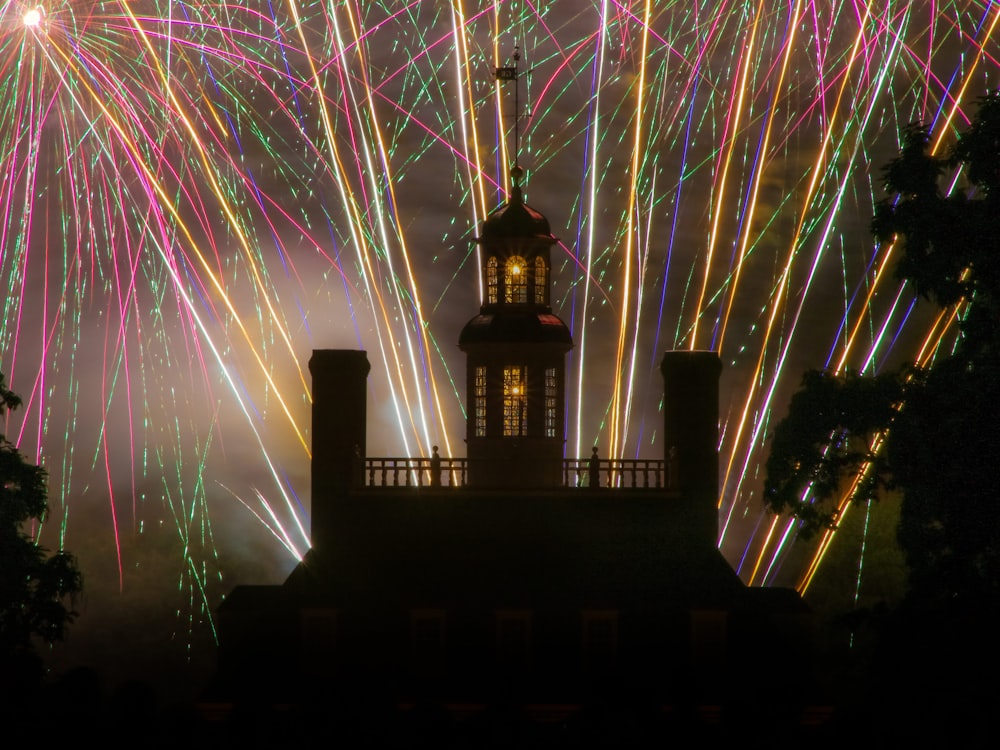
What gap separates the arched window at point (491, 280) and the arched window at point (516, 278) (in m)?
0.22

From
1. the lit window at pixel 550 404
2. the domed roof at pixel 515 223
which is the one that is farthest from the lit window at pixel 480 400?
the domed roof at pixel 515 223

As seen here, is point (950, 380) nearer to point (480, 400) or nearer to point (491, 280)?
point (480, 400)

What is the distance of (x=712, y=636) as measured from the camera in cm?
3303

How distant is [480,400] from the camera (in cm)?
3506

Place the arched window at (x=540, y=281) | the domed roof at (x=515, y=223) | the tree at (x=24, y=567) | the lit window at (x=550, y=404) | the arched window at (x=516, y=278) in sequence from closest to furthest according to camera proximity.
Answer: the tree at (x=24, y=567) < the lit window at (x=550, y=404) < the domed roof at (x=515, y=223) < the arched window at (x=516, y=278) < the arched window at (x=540, y=281)

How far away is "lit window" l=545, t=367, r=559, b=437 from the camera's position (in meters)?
34.8

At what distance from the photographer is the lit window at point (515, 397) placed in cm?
3475

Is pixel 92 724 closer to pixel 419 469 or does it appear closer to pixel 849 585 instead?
pixel 419 469

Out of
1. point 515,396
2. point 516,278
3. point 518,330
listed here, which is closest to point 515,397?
point 515,396

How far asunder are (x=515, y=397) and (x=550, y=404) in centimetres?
78

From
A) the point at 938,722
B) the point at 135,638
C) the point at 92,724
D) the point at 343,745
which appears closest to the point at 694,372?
the point at 938,722

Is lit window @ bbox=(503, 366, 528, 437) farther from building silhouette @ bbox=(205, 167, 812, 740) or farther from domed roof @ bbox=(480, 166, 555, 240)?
domed roof @ bbox=(480, 166, 555, 240)

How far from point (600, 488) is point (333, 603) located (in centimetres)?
616

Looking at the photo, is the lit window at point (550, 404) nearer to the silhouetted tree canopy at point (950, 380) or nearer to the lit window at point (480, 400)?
the lit window at point (480, 400)
